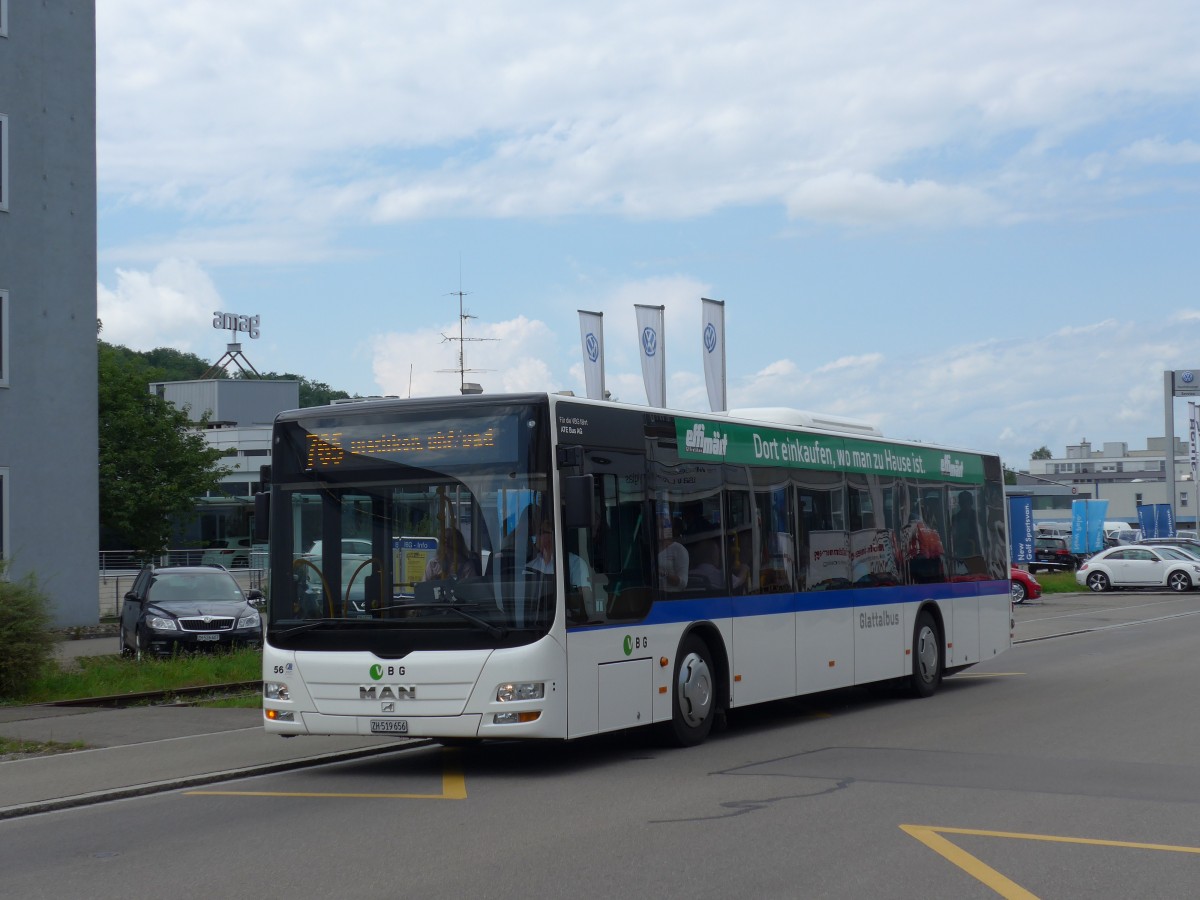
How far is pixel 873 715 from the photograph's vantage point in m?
15.3

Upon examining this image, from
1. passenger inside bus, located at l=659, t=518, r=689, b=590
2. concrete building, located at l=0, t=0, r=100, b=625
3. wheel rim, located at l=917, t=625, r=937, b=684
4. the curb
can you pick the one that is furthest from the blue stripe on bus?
concrete building, located at l=0, t=0, r=100, b=625

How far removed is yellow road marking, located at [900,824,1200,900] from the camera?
7.09 metres

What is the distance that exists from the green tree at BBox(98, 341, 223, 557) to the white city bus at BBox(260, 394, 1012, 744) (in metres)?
45.6

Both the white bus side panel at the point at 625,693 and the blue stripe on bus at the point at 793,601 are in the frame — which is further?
the blue stripe on bus at the point at 793,601

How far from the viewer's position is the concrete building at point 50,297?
30.8 m

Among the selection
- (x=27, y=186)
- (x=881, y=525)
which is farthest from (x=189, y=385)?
(x=881, y=525)

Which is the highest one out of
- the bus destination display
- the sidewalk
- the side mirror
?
the bus destination display

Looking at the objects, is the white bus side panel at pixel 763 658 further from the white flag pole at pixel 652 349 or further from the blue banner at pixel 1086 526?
the blue banner at pixel 1086 526

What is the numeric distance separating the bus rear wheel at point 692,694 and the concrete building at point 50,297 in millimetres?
21170

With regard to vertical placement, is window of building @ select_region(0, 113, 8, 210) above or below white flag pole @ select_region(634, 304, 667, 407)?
above

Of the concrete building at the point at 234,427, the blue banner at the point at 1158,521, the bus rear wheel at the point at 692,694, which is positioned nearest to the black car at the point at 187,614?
the bus rear wheel at the point at 692,694

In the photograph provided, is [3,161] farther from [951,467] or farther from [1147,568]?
[1147,568]

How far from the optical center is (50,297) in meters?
31.6

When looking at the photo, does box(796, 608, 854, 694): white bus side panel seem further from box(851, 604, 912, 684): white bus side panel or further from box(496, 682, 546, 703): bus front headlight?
box(496, 682, 546, 703): bus front headlight
